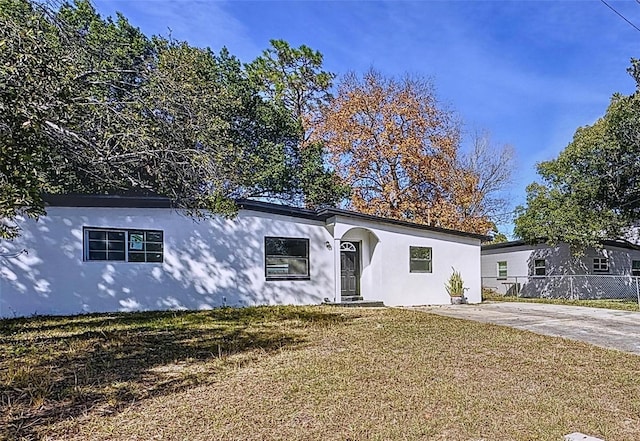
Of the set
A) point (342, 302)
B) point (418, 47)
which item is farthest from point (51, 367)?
point (418, 47)

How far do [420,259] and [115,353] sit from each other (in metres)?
10.4

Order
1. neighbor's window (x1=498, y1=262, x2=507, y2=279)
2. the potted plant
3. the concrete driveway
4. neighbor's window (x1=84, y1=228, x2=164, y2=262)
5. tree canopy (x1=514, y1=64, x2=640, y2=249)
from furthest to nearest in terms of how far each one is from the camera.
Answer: neighbor's window (x1=498, y1=262, x2=507, y2=279)
tree canopy (x1=514, y1=64, x2=640, y2=249)
the potted plant
neighbor's window (x1=84, y1=228, x2=164, y2=262)
the concrete driveway

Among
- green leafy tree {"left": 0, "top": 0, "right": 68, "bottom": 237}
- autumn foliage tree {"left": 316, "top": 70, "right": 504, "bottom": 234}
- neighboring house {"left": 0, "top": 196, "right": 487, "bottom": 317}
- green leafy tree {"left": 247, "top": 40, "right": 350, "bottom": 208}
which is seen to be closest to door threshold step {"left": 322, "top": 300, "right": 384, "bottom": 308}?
neighboring house {"left": 0, "top": 196, "right": 487, "bottom": 317}

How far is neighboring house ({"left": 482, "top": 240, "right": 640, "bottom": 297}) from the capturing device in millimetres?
19531

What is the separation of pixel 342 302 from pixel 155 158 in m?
8.37

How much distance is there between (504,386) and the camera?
178 inches

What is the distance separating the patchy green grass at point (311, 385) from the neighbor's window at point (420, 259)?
6.40m

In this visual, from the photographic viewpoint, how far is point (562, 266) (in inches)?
782

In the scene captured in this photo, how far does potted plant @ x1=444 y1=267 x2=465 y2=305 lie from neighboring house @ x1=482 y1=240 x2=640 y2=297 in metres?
6.17

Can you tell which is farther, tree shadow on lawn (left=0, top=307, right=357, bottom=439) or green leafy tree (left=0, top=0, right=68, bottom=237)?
green leafy tree (left=0, top=0, right=68, bottom=237)

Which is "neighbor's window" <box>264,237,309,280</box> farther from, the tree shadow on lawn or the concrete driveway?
the concrete driveway

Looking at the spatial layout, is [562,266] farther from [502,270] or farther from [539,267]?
[502,270]

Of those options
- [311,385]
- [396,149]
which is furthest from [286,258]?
[396,149]

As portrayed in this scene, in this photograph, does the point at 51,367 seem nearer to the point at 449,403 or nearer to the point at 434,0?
the point at 449,403
